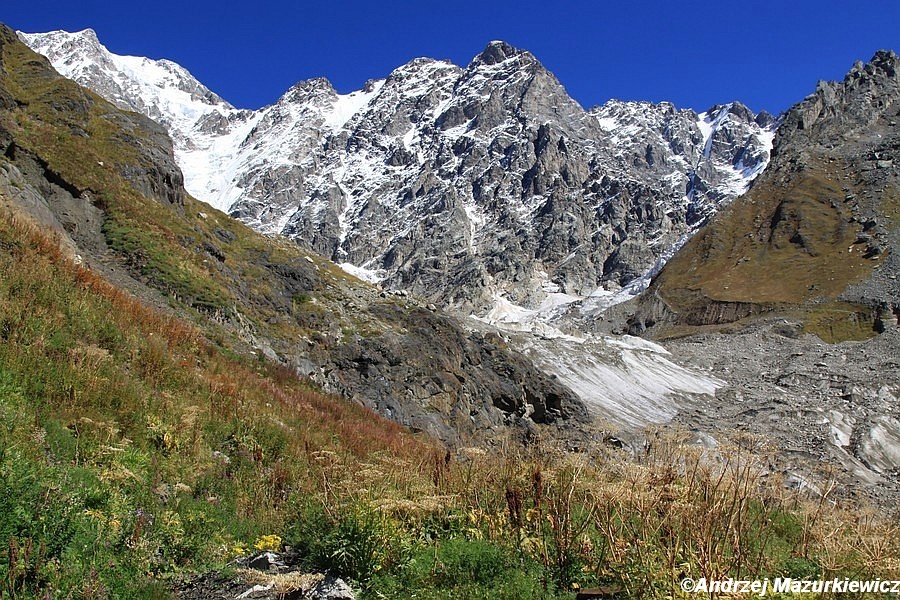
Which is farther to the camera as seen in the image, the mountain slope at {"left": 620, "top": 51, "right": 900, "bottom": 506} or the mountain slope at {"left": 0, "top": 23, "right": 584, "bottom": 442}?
the mountain slope at {"left": 620, "top": 51, "right": 900, "bottom": 506}

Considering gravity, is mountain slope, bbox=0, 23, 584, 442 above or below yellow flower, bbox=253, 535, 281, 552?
above

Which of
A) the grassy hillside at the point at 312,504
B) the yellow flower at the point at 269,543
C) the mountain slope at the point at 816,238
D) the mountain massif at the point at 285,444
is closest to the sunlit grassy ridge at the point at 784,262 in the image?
the mountain slope at the point at 816,238

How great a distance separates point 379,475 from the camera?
217 inches

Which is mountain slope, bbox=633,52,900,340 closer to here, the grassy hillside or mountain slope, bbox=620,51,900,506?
mountain slope, bbox=620,51,900,506

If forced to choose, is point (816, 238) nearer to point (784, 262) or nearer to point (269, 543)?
point (784, 262)

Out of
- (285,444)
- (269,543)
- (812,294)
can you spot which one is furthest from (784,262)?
(269,543)

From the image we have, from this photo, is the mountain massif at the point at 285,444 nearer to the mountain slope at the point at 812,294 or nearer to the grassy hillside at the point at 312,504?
the grassy hillside at the point at 312,504

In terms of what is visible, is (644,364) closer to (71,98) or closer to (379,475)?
(71,98)

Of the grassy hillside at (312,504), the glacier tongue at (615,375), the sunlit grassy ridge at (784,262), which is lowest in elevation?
the grassy hillside at (312,504)

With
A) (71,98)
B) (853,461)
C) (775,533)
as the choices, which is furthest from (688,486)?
(853,461)

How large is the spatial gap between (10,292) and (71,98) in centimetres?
2497

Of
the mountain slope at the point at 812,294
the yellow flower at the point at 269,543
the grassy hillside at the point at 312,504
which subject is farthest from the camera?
the mountain slope at the point at 812,294

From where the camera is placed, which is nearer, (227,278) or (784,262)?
(227,278)

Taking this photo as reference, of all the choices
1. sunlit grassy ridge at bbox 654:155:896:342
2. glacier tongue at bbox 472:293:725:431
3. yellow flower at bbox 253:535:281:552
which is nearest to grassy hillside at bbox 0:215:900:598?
yellow flower at bbox 253:535:281:552
